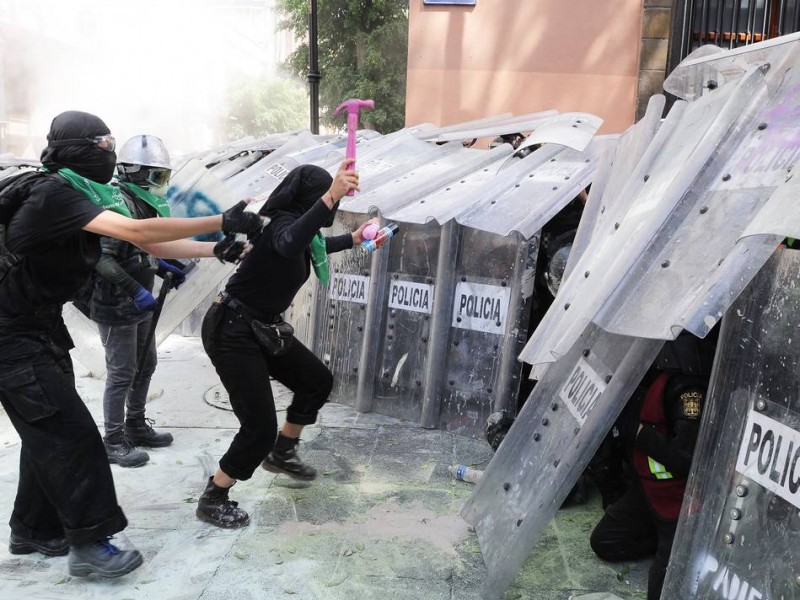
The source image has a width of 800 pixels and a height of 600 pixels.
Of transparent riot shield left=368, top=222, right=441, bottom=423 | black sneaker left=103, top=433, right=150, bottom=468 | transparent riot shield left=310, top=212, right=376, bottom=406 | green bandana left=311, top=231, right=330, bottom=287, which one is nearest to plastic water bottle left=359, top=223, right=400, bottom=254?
green bandana left=311, top=231, right=330, bottom=287

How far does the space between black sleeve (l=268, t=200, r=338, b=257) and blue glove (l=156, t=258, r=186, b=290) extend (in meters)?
1.66

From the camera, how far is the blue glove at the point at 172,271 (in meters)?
4.98

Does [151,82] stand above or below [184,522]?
above

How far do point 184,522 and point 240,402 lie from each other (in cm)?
70

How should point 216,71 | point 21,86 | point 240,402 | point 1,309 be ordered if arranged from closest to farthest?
point 1,309 → point 240,402 → point 21,86 → point 216,71

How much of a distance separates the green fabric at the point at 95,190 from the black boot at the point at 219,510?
4.65 ft

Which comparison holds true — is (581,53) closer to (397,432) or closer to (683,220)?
(397,432)

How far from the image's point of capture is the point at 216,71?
42250mm

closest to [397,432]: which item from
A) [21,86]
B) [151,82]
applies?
[21,86]

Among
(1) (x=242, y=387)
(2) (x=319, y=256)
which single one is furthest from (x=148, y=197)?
(1) (x=242, y=387)

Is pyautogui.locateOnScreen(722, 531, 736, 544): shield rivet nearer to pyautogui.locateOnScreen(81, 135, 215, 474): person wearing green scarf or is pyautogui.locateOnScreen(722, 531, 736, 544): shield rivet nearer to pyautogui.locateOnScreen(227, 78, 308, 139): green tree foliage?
pyautogui.locateOnScreen(81, 135, 215, 474): person wearing green scarf

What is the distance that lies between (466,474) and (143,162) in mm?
2664

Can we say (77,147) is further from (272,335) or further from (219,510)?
(219,510)

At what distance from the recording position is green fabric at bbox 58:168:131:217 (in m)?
3.25
